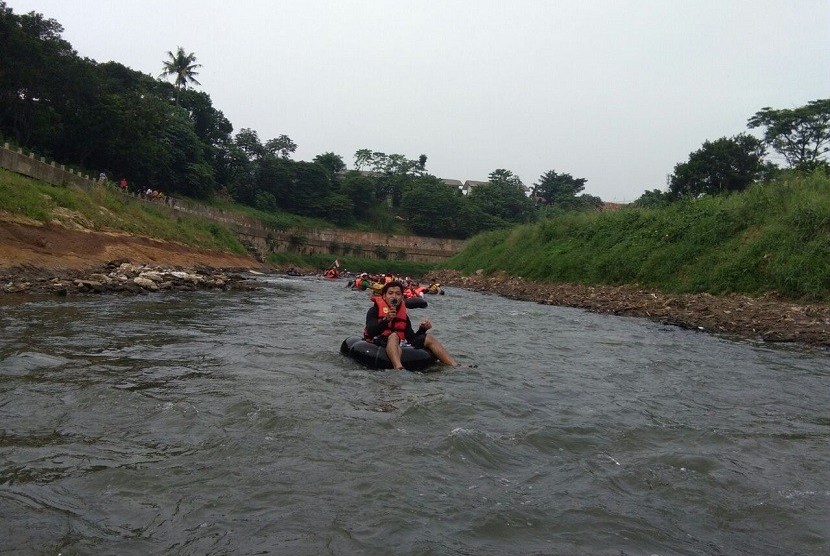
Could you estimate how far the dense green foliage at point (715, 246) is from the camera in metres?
16.2

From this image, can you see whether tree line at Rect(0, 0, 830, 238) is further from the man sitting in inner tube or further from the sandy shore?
the man sitting in inner tube

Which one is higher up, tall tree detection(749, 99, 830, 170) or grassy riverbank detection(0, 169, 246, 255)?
tall tree detection(749, 99, 830, 170)

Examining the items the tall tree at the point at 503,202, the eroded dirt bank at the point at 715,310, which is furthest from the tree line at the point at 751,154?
the tall tree at the point at 503,202

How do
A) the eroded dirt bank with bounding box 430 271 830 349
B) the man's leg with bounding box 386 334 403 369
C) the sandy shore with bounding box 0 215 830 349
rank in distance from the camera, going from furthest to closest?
the sandy shore with bounding box 0 215 830 349
the eroded dirt bank with bounding box 430 271 830 349
the man's leg with bounding box 386 334 403 369

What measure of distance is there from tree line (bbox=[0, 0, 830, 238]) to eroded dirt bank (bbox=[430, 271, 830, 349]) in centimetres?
1738

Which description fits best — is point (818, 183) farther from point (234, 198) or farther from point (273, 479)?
point (234, 198)

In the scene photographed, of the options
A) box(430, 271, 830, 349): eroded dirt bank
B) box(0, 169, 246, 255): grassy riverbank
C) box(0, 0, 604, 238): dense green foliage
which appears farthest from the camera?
box(0, 0, 604, 238): dense green foliage

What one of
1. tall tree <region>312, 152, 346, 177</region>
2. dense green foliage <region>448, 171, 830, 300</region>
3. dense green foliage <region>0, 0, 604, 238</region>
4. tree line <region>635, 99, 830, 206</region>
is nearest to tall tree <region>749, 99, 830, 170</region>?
tree line <region>635, 99, 830, 206</region>

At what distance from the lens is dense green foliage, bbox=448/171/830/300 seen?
636 inches

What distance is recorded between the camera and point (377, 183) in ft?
291

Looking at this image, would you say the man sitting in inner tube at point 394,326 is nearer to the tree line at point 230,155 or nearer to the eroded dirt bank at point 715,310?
the eroded dirt bank at point 715,310

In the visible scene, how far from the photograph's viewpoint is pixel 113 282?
56.0 feet

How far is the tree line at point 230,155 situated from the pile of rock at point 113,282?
1926 cm

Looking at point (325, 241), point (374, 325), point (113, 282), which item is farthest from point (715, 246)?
point (325, 241)
